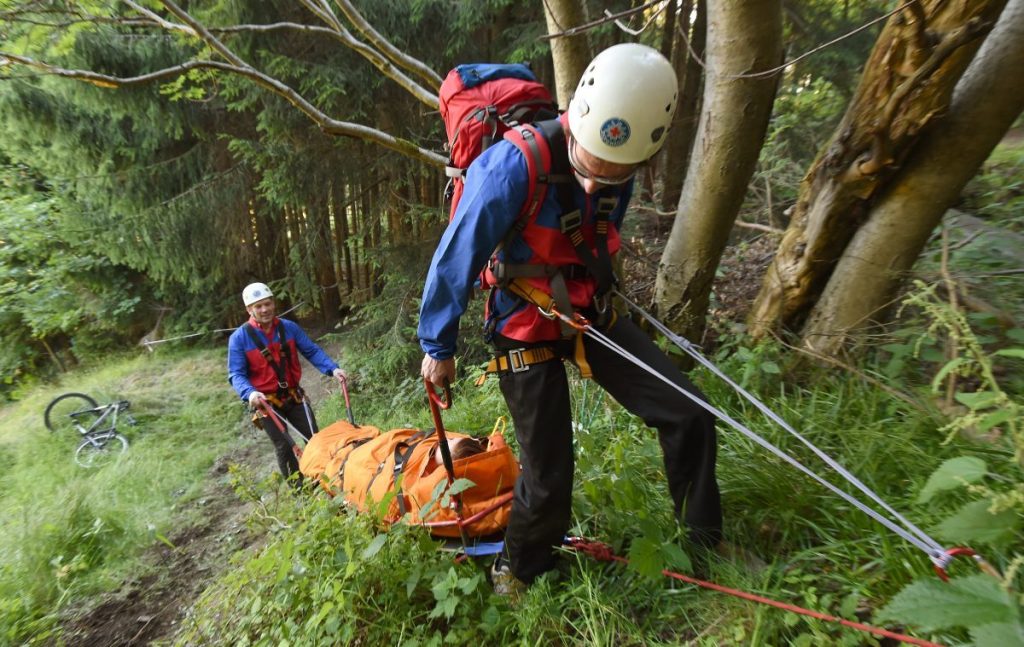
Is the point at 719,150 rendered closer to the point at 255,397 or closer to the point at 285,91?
the point at 285,91

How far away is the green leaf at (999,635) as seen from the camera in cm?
120

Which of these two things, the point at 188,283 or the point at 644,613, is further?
the point at 188,283

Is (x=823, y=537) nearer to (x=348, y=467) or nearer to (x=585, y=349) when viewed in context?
(x=585, y=349)

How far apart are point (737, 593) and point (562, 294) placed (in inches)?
52.0

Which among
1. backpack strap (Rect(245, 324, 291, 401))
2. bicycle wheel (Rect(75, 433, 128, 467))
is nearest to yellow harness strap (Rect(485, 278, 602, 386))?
backpack strap (Rect(245, 324, 291, 401))

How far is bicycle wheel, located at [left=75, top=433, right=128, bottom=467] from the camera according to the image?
841 centimetres

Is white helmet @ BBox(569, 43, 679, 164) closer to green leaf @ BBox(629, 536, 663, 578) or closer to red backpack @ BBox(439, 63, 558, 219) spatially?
red backpack @ BBox(439, 63, 558, 219)

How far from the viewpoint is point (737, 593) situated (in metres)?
1.92

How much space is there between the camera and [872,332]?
2.91 metres

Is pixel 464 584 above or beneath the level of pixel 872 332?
beneath

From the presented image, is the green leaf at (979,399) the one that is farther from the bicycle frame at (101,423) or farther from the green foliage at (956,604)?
the bicycle frame at (101,423)

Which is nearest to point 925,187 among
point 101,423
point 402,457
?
point 402,457

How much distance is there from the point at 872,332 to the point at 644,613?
204 cm

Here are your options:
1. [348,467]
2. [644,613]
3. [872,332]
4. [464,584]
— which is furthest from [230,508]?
[872,332]
